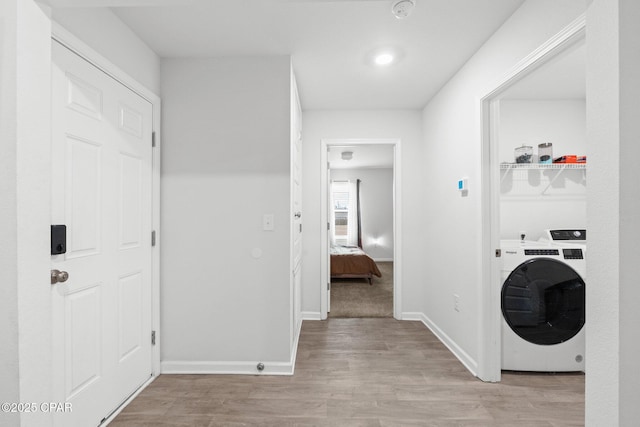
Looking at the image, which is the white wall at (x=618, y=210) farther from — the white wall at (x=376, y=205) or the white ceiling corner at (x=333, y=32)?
the white wall at (x=376, y=205)

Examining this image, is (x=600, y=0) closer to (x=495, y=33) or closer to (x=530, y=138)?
(x=495, y=33)

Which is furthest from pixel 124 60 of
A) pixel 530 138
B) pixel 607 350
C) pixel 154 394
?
pixel 530 138

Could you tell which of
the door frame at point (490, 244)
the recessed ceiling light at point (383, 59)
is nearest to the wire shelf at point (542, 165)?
the door frame at point (490, 244)

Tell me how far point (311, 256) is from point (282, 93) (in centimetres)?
186

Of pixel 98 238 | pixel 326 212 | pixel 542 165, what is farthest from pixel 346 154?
pixel 98 238

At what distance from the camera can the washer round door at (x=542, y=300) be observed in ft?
7.38

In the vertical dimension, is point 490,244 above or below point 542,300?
above

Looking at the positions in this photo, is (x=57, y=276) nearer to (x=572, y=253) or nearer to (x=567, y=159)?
(x=572, y=253)

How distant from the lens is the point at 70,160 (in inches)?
61.2

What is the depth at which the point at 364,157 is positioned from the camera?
21.3 feet

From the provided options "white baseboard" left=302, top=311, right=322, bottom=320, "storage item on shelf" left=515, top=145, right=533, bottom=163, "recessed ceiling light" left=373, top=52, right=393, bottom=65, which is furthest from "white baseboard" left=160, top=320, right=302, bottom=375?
"storage item on shelf" left=515, top=145, right=533, bottom=163

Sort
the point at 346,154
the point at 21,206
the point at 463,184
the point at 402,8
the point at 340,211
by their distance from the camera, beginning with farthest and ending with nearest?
the point at 340,211, the point at 346,154, the point at 463,184, the point at 402,8, the point at 21,206

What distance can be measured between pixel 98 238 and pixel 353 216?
6.60 metres

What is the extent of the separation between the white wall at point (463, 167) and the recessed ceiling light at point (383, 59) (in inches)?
24.8
